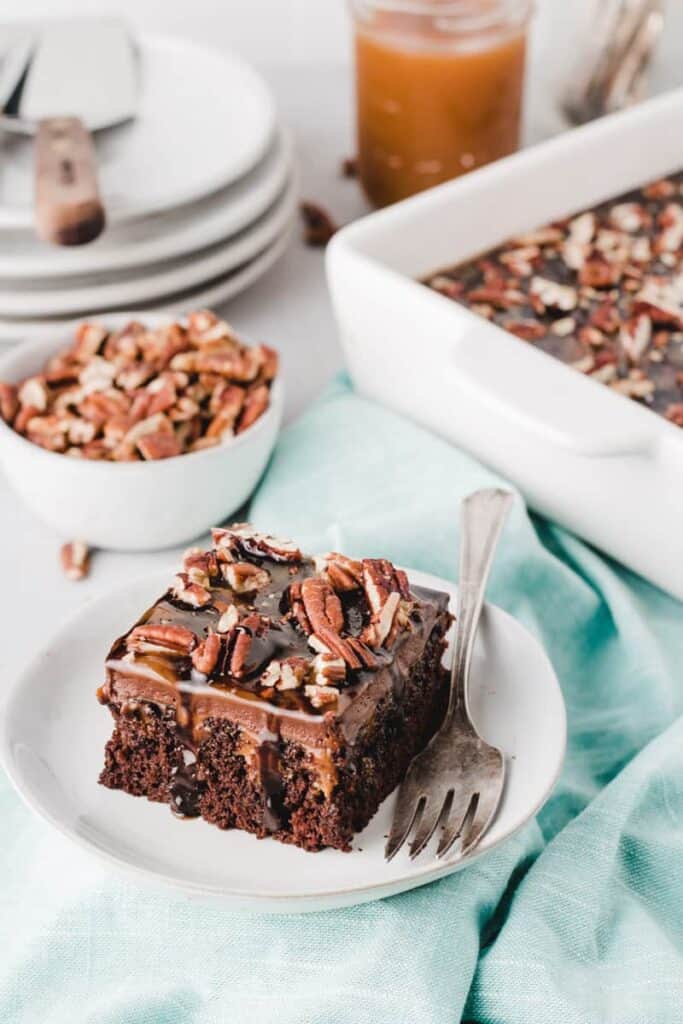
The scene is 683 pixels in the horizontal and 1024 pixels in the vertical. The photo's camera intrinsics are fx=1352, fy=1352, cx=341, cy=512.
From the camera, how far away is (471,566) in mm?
1075

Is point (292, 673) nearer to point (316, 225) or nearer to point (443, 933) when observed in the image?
point (443, 933)

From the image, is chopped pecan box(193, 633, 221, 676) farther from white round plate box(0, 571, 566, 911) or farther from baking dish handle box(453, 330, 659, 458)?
baking dish handle box(453, 330, 659, 458)

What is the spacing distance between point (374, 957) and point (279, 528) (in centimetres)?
49

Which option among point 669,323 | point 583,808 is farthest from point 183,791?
point 669,323

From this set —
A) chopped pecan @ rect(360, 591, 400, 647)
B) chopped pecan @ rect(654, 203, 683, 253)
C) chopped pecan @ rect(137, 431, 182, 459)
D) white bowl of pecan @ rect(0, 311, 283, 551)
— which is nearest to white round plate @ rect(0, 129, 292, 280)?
white bowl of pecan @ rect(0, 311, 283, 551)

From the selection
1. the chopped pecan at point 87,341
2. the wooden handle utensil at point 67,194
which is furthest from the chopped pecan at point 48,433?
the wooden handle utensil at point 67,194

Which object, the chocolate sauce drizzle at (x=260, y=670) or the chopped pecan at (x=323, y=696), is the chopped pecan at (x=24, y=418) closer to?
the chocolate sauce drizzle at (x=260, y=670)

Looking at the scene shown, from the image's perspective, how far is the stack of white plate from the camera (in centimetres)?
147

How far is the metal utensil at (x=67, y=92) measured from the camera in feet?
4.79

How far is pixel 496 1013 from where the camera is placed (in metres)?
0.88

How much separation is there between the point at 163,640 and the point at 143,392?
406 millimetres

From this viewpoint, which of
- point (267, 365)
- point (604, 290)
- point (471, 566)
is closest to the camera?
point (471, 566)

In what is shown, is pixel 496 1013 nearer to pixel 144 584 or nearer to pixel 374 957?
pixel 374 957

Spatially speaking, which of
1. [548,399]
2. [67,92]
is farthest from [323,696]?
[67,92]
